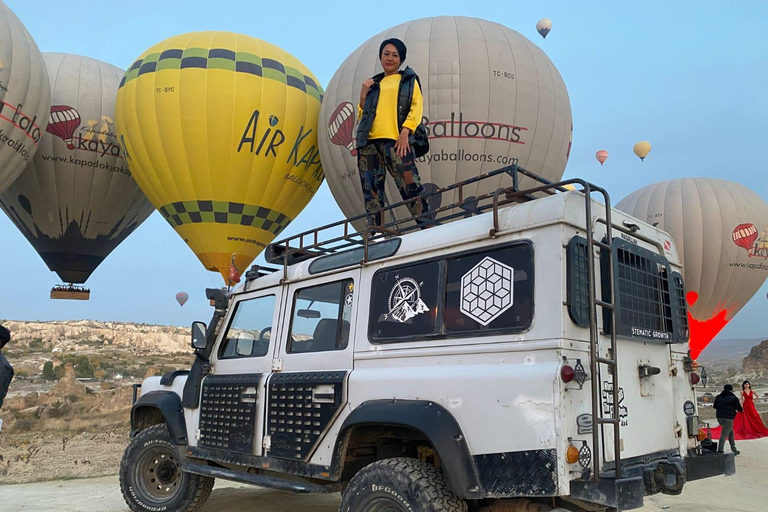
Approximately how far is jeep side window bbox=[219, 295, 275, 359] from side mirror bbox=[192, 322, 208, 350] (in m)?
0.20

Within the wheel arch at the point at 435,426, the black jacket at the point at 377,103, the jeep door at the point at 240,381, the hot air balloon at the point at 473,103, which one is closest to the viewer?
the wheel arch at the point at 435,426

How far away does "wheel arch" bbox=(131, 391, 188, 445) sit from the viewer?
262 inches

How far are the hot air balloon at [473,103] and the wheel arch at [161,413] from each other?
7.59 metres

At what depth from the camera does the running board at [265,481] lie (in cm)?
519

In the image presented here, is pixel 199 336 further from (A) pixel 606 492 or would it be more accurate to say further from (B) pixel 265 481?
(A) pixel 606 492

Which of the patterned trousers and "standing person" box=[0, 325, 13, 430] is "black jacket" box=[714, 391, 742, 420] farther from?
"standing person" box=[0, 325, 13, 430]

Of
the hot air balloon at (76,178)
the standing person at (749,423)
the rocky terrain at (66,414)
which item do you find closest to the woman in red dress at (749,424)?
the standing person at (749,423)

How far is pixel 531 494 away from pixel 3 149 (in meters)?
18.2

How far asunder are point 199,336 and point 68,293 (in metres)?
21.5

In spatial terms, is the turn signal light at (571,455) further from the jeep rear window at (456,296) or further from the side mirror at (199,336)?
the side mirror at (199,336)

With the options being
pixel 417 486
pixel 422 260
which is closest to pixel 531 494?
pixel 417 486

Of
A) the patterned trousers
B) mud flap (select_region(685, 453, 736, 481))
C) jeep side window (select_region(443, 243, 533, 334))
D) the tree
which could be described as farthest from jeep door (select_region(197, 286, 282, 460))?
the tree

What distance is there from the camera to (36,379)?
32.2m

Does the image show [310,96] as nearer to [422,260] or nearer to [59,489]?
[59,489]
